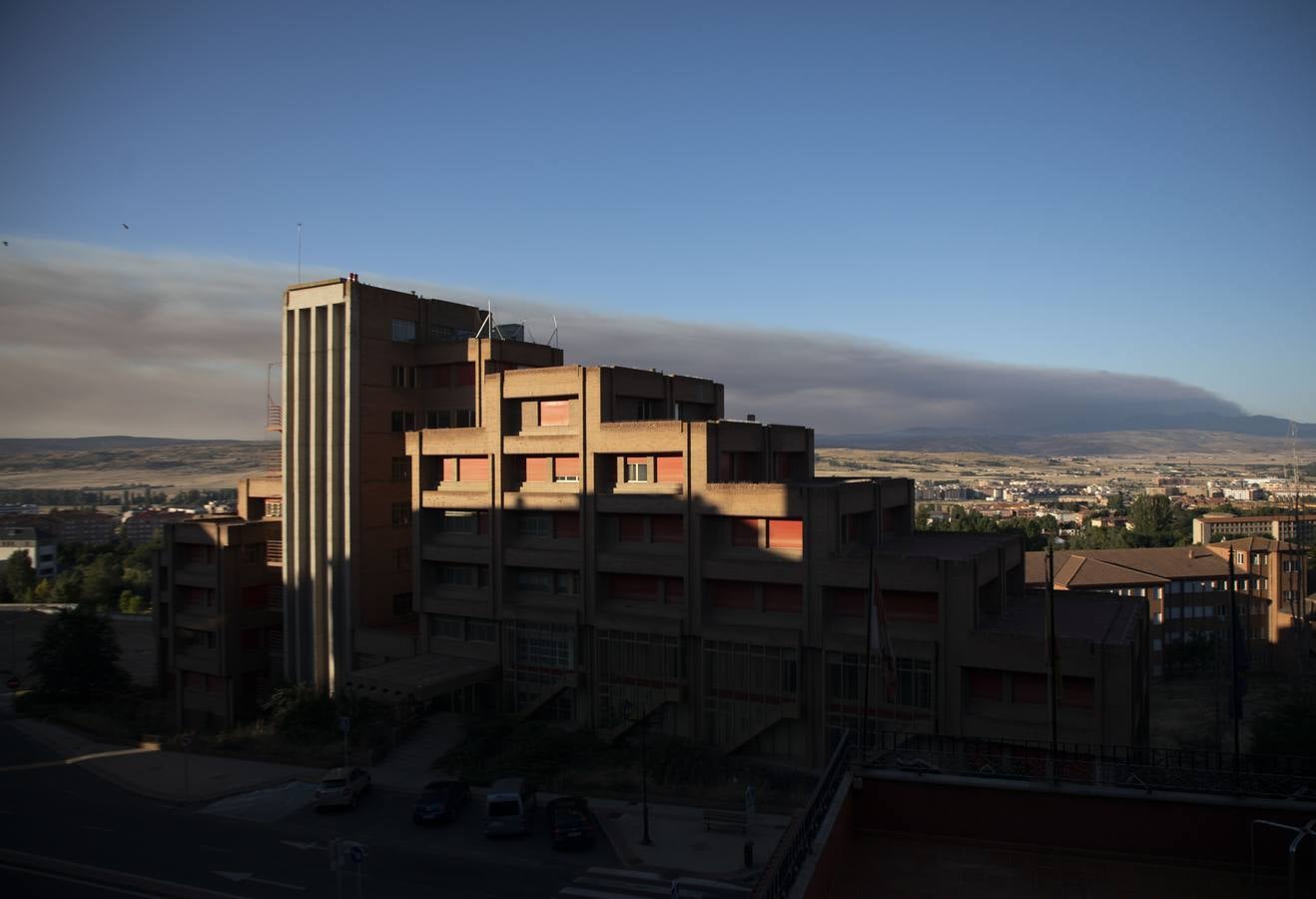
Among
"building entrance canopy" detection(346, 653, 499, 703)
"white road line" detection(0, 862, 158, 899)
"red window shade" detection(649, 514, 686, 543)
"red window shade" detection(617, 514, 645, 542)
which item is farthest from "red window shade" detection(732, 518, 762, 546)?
"white road line" detection(0, 862, 158, 899)

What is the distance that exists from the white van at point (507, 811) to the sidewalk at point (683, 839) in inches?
129

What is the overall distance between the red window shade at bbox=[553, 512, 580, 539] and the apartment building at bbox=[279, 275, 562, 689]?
9.51 meters

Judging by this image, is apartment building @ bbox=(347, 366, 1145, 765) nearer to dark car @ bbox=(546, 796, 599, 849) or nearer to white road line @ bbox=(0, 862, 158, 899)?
dark car @ bbox=(546, 796, 599, 849)

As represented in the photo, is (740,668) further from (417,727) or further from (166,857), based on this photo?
Answer: (166,857)

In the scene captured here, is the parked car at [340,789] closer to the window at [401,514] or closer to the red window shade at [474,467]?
the red window shade at [474,467]

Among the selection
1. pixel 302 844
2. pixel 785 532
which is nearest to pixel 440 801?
pixel 302 844

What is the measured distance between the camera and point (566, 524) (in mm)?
48250

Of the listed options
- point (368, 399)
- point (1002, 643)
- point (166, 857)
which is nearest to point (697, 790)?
point (1002, 643)

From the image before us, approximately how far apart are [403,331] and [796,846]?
48.9 metres

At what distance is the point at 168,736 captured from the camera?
51969 mm

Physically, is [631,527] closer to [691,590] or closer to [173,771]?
[691,590]

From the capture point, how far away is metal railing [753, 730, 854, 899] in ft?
36.2

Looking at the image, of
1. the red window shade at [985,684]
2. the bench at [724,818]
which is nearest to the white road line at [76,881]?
the bench at [724,818]

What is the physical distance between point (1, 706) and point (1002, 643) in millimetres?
71604
